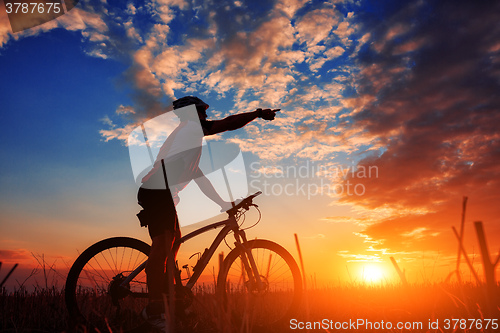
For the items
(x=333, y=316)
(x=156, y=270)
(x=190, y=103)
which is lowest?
(x=333, y=316)

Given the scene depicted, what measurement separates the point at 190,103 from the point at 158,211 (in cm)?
147

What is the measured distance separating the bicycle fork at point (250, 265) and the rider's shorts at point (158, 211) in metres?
1.04

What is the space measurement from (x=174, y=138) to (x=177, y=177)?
19.2 inches

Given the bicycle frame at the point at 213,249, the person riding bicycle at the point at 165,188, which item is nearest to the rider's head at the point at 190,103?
the person riding bicycle at the point at 165,188

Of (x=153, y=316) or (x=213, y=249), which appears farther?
(x=213, y=249)

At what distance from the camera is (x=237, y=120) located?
4.36 m

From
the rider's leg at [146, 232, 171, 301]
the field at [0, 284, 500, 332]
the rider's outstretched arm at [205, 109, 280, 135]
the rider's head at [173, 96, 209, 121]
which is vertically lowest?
the field at [0, 284, 500, 332]

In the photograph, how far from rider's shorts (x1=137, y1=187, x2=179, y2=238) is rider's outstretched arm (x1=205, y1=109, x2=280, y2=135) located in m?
1.01

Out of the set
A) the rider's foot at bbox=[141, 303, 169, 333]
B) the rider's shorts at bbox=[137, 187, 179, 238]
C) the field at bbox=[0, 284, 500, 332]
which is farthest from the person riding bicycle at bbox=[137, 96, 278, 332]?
the field at bbox=[0, 284, 500, 332]

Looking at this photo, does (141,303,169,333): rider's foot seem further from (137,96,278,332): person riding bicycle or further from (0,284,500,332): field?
(0,284,500,332): field

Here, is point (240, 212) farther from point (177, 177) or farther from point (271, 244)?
point (177, 177)

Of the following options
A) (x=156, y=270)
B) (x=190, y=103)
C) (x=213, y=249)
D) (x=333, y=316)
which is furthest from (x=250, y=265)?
(x=190, y=103)

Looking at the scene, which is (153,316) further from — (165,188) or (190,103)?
(190,103)

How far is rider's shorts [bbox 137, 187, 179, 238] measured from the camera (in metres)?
4.03
